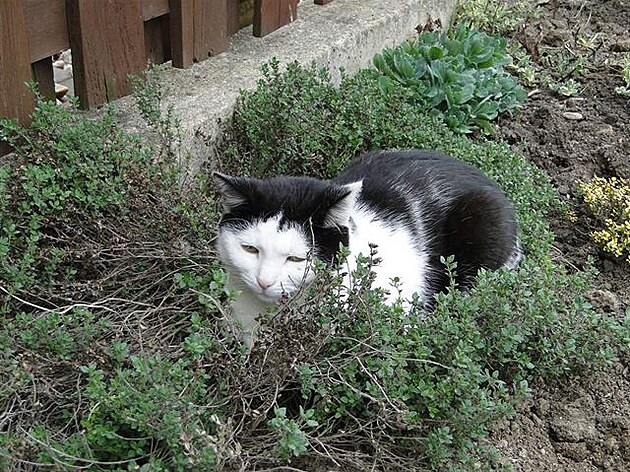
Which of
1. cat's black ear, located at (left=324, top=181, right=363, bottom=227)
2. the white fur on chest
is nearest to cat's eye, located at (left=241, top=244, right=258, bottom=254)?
cat's black ear, located at (left=324, top=181, right=363, bottom=227)

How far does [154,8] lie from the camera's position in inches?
130

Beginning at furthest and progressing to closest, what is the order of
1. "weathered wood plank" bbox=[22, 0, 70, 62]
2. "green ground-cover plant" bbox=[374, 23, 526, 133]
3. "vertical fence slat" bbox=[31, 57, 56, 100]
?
1. "green ground-cover plant" bbox=[374, 23, 526, 133]
2. "vertical fence slat" bbox=[31, 57, 56, 100]
3. "weathered wood plank" bbox=[22, 0, 70, 62]

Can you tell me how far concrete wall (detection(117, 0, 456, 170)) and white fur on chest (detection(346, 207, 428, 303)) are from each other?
0.81m

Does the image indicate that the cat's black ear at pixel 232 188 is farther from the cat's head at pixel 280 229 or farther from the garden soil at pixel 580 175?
the garden soil at pixel 580 175

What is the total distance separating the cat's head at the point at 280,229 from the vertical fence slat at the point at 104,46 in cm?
105

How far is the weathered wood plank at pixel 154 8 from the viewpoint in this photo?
3248mm

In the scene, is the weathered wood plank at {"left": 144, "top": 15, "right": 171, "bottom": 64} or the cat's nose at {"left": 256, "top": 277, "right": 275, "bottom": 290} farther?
the weathered wood plank at {"left": 144, "top": 15, "right": 171, "bottom": 64}

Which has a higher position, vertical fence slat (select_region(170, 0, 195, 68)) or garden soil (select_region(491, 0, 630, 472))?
vertical fence slat (select_region(170, 0, 195, 68))

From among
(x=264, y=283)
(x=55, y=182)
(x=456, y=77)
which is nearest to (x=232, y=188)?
(x=264, y=283)

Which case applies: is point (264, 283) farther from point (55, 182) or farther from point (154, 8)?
point (154, 8)

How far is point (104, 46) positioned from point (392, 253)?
53.9 inches

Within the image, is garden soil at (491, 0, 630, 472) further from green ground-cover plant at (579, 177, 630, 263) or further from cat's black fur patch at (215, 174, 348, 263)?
cat's black fur patch at (215, 174, 348, 263)

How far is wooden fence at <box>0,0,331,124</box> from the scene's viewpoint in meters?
2.77

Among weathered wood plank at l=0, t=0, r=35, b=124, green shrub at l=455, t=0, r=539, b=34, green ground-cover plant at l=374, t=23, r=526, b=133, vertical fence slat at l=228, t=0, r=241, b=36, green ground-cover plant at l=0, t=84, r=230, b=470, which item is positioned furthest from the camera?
green shrub at l=455, t=0, r=539, b=34
